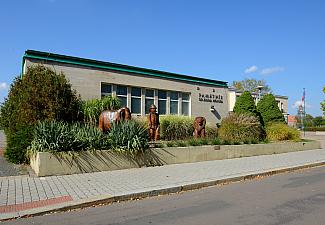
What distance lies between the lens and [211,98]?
26156mm

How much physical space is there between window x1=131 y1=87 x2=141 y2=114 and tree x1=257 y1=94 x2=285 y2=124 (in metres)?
8.52

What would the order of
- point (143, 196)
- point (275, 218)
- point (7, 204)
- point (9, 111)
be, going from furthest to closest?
1. point (9, 111)
2. point (143, 196)
3. point (7, 204)
4. point (275, 218)

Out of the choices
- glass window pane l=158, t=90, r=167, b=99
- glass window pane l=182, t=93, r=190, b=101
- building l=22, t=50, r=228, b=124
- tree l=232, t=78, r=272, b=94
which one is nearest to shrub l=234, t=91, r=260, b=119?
building l=22, t=50, r=228, b=124

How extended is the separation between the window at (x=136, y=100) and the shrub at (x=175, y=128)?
3.27 m

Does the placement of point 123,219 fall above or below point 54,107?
below

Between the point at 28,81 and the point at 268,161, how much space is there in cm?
1023

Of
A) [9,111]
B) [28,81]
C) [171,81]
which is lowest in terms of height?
[9,111]

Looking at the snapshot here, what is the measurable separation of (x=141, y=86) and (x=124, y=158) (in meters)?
10.8

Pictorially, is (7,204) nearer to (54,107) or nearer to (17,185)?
(17,185)

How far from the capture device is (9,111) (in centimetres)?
1358

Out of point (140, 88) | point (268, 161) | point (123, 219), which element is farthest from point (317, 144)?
point (123, 219)

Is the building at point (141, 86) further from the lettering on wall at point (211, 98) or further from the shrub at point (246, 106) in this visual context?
the shrub at point (246, 106)

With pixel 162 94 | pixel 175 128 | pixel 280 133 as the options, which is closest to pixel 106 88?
pixel 162 94

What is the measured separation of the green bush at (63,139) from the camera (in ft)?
32.9
